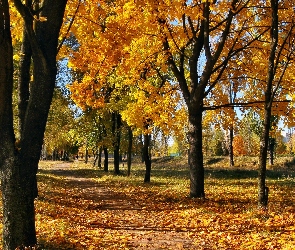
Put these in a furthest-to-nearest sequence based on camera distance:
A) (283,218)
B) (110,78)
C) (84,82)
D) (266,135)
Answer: (110,78), (84,82), (266,135), (283,218)

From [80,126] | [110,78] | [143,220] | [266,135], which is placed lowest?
[143,220]

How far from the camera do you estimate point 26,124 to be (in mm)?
6648

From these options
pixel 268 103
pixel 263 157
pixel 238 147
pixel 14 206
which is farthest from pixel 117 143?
pixel 238 147

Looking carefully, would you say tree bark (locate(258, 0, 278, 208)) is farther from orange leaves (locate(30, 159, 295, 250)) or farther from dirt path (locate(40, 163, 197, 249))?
dirt path (locate(40, 163, 197, 249))

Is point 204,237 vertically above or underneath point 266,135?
underneath

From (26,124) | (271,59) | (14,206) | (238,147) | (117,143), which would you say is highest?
(271,59)

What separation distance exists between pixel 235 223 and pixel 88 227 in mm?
4013

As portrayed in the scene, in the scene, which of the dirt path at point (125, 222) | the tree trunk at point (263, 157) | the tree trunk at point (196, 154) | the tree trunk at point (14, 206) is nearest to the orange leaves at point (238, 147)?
the dirt path at point (125, 222)

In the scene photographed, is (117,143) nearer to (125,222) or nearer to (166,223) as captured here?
(125,222)

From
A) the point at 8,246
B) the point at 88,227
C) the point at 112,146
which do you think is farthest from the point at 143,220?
the point at 112,146

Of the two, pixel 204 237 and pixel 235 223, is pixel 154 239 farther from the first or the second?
pixel 235 223

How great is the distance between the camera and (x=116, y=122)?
34906 mm

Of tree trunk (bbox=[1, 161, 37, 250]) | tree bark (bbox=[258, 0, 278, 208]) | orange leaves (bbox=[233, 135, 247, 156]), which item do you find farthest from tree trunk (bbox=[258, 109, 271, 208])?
orange leaves (bbox=[233, 135, 247, 156])

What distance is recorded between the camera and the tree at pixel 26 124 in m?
6.21
